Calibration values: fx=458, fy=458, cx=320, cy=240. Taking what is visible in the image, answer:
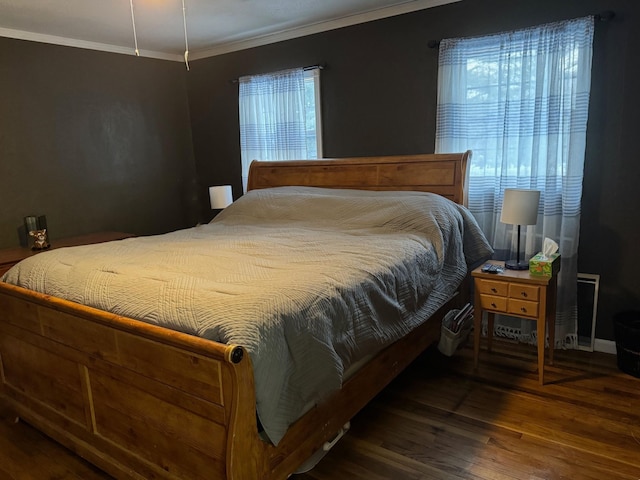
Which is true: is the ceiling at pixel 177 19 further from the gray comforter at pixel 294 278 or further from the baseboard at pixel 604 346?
the baseboard at pixel 604 346

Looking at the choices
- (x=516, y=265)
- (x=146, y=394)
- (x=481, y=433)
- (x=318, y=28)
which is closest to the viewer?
(x=146, y=394)

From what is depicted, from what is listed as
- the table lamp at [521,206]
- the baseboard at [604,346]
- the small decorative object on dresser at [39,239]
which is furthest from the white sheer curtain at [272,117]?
the baseboard at [604,346]

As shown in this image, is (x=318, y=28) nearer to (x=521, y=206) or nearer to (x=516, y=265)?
(x=521, y=206)

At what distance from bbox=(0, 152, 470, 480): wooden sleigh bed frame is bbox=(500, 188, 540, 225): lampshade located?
87 cm

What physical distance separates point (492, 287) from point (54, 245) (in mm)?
3190

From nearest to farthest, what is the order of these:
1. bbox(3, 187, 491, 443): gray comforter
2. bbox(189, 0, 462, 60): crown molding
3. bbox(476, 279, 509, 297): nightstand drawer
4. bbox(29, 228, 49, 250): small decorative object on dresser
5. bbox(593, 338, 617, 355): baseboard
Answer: bbox(3, 187, 491, 443): gray comforter → bbox(476, 279, 509, 297): nightstand drawer → bbox(593, 338, 617, 355): baseboard → bbox(189, 0, 462, 60): crown molding → bbox(29, 228, 49, 250): small decorative object on dresser

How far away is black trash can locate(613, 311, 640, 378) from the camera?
8.38 feet

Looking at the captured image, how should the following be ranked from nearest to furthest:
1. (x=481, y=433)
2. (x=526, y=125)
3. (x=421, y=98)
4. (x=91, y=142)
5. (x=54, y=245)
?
(x=481, y=433) → (x=526, y=125) → (x=421, y=98) → (x=54, y=245) → (x=91, y=142)

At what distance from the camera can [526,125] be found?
2.90 metres

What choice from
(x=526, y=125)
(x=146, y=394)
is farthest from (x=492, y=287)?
(x=146, y=394)

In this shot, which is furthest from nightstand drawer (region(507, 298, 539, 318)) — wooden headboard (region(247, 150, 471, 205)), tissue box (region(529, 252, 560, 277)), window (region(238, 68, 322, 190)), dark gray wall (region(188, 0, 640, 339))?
window (region(238, 68, 322, 190))

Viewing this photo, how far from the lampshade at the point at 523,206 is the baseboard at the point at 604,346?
0.98m

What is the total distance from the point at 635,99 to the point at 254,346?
2.59 m

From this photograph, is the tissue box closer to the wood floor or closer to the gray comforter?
the gray comforter
